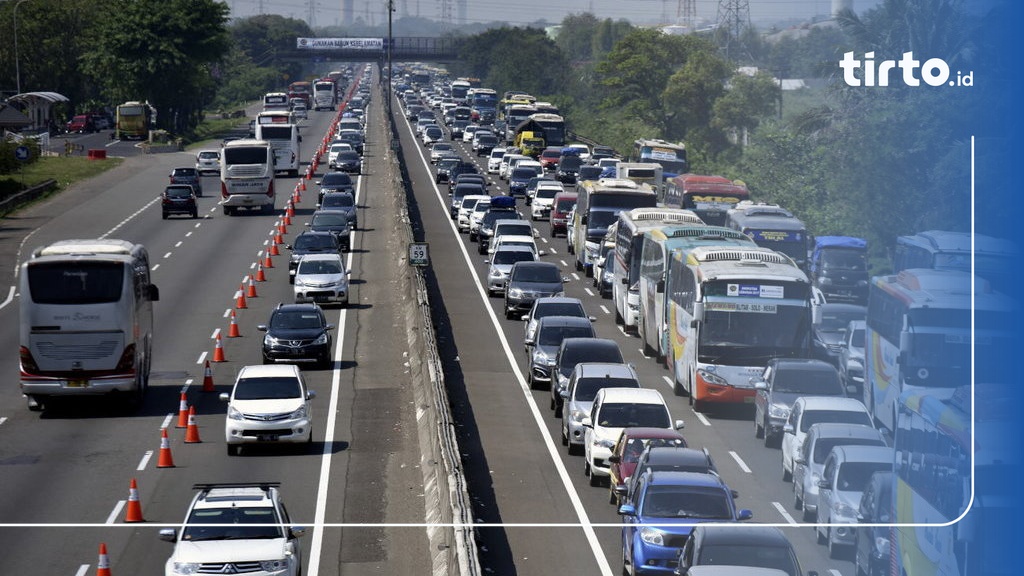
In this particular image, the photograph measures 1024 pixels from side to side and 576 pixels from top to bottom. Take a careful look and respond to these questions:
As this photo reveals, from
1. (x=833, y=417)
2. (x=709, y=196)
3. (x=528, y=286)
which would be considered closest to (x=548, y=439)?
(x=833, y=417)

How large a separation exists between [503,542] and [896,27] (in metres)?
26.5

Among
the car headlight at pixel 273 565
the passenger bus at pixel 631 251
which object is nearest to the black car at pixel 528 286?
the passenger bus at pixel 631 251

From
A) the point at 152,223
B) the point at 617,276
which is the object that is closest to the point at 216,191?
the point at 152,223

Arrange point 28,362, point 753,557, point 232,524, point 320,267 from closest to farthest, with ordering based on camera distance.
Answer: point 753,557 → point 232,524 → point 28,362 → point 320,267

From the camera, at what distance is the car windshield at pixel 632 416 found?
91.6ft

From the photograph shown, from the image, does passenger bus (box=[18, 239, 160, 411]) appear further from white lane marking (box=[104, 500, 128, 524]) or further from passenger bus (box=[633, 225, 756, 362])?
passenger bus (box=[633, 225, 756, 362])

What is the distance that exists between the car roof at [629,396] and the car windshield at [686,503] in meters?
6.69

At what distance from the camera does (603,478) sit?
90.2 ft

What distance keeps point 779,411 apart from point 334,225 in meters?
34.1

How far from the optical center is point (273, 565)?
782 inches

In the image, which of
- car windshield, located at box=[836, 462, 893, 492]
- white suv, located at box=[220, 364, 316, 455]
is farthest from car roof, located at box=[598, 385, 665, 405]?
white suv, located at box=[220, 364, 316, 455]

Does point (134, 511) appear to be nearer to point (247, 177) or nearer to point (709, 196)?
point (709, 196)

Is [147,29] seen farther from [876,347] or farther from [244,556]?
[244,556]

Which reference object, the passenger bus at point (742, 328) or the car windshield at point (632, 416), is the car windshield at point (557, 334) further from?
the car windshield at point (632, 416)
